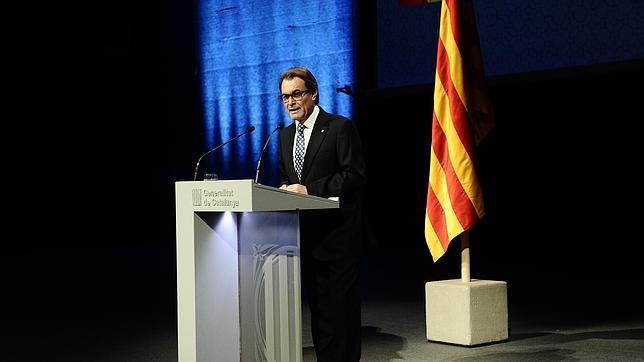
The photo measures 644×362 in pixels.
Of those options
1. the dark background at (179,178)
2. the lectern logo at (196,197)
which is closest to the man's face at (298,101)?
the lectern logo at (196,197)

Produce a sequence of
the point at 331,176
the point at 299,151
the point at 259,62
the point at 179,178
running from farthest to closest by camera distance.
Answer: the point at 179,178
the point at 259,62
the point at 299,151
the point at 331,176

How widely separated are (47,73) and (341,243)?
9966mm

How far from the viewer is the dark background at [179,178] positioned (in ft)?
24.4

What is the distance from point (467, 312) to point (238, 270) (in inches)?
80.8

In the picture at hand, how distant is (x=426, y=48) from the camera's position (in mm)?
10078

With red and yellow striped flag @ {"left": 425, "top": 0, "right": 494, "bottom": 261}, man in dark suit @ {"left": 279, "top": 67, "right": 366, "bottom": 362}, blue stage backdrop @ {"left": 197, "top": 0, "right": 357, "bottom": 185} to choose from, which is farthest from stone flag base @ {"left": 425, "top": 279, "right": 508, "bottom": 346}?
blue stage backdrop @ {"left": 197, "top": 0, "right": 357, "bottom": 185}

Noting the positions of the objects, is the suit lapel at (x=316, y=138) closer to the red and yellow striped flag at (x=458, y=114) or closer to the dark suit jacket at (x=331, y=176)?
the dark suit jacket at (x=331, y=176)

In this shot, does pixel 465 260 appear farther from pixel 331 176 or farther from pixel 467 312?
pixel 331 176

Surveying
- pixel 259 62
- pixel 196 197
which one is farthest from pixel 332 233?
pixel 259 62

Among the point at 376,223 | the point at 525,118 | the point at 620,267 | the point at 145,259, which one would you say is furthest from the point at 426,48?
the point at 145,259

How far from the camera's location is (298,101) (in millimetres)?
3520

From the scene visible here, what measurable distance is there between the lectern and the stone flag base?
177 centimetres

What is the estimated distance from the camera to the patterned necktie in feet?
12.2

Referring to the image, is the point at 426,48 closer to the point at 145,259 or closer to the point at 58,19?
the point at 145,259
